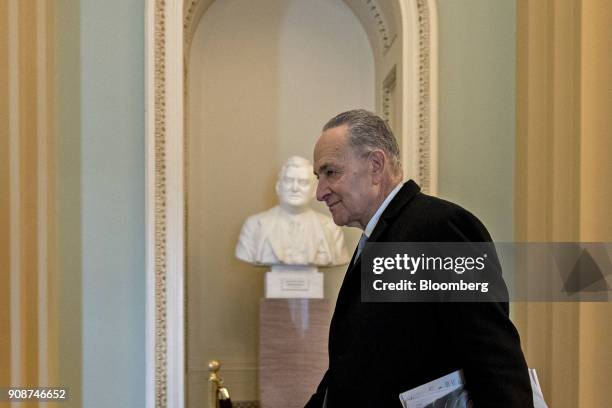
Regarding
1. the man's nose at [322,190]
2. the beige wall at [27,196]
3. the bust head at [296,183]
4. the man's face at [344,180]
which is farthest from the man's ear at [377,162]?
the bust head at [296,183]

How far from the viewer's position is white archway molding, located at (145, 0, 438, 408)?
15.2 ft

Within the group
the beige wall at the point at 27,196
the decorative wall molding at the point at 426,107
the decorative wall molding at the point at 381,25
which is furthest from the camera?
the decorative wall molding at the point at 381,25

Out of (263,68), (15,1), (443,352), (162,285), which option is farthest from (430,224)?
(263,68)

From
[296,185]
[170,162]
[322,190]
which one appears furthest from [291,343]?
[322,190]

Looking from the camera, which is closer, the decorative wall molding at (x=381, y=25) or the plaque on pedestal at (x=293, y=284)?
the plaque on pedestal at (x=293, y=284)

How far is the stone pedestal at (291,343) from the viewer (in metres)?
5.09

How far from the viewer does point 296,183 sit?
5148 millimetres

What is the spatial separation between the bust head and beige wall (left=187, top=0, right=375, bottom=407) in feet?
Result: 3.48

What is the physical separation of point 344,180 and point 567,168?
7.47 feet

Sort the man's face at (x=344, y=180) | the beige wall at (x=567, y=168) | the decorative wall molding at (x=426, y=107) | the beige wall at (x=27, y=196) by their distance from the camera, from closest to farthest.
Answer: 1. the man's face at (x=344, y=180)
2. the beige wall at (x=27, y=196)
3. the beige wall at (x=567, y=168)
4. the decorative wall molding at (x=426, y=107)

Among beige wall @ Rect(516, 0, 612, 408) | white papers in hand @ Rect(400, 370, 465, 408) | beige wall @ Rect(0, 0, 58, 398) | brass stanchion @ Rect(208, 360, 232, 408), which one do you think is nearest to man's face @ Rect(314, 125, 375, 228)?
white papers in hand @ Rect(400, 370, 465, 408)

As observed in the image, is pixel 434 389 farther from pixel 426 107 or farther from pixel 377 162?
pixel 426 107

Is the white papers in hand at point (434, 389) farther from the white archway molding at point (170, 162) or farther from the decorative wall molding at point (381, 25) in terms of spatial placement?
the decorative wall molding at point (381, 25)

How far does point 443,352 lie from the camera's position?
2.01 m
